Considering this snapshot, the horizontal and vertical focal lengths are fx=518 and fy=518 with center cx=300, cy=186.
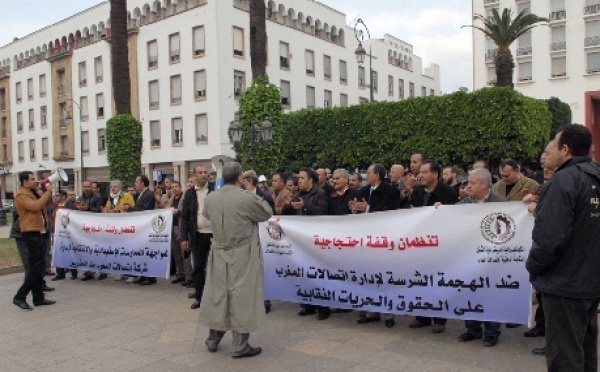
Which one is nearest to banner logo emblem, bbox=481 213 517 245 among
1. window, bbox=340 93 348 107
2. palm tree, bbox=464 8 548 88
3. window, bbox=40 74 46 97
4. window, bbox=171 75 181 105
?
palm tree, bbox=464 8 548 88

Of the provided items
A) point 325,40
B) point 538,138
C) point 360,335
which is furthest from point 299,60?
point 360,335

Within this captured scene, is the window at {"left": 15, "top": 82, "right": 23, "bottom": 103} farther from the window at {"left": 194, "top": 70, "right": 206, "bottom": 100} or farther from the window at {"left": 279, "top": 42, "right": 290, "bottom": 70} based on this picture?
the window at {"left": 279, "top": 42, "right": 290, "bottom": 70}

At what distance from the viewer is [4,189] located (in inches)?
2362

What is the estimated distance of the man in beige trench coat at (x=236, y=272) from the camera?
5.18m

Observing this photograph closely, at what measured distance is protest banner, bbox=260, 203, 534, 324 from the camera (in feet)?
17.0

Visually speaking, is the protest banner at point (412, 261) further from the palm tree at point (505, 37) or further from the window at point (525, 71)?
the window at point (525, 71)

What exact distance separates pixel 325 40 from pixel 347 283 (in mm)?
41996

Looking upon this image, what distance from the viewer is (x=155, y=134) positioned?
134 feet

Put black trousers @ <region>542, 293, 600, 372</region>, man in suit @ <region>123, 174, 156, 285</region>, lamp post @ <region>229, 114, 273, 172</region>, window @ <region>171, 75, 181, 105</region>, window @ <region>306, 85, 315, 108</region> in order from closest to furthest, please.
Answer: black trousers @ <region>542, 293, 600, 372</region> → man in suit @ <region>123, 174, 156, 285</region> → lamp post @ <region>229, 114, 273, 172</region> → window @ <region>171, 75, 181, 105</region> → window @ <region>306, 85, 315, 108</region>

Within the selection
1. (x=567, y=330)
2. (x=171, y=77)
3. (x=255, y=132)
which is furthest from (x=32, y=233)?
(x=171, y=77)

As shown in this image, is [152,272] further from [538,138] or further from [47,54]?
[47,54]

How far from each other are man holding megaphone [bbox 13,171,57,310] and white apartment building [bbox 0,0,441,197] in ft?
88.5

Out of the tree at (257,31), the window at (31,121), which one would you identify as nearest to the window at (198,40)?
the tree at (257,31)

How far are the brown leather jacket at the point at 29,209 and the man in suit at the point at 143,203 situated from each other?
78.9 inches
